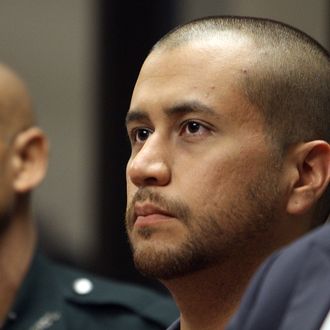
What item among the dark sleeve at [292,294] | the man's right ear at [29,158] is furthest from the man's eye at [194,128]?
the man's right ear at [29,158]

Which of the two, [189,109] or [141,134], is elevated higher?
[189,109]

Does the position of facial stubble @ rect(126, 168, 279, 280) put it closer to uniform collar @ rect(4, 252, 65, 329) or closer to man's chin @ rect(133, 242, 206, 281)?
man's chin @ rect(133, 242, 206, 281)

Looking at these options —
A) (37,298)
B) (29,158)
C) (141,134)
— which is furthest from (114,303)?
(141,134)

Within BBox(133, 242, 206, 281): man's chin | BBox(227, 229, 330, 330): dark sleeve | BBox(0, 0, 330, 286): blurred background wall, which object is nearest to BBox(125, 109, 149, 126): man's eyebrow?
BBox(133, 242, 206, 281): man's chin

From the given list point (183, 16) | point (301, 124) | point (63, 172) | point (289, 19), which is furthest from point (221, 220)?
point (63, 172)

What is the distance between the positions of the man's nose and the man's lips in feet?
0.16

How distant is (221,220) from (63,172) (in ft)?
15.5

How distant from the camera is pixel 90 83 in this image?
7.11 m

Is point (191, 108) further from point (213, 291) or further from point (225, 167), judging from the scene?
point (213, 291)

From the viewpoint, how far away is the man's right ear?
4488 millimetres

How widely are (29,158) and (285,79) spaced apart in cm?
170

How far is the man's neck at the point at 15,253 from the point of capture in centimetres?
442

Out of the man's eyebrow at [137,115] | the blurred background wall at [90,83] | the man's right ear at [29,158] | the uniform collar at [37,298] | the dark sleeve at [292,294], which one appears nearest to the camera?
the dark sleeve at [292,294]

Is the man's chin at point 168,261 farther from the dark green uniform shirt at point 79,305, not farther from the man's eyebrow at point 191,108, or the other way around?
the dark green uniform shirt at point 79,305
